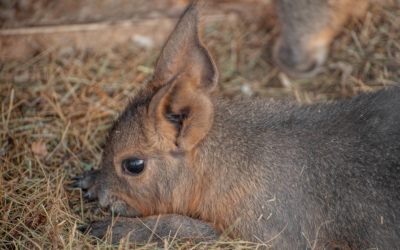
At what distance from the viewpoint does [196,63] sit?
143 inches

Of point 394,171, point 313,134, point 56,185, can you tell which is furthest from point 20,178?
point 394,171

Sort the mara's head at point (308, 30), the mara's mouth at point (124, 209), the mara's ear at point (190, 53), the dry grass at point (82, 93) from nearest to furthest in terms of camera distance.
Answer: the mara's ear at point (190, 53), the mara's mouth at point (124, 209), the dry grass at point (82, 93), the mara's head at point (308, 30)

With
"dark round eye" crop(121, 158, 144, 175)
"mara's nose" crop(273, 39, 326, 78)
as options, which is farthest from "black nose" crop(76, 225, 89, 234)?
"mara's nose" crop(273, 39, 326, 78)

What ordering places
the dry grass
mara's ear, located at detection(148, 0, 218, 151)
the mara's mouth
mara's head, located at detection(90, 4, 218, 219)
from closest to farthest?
mara's ear, located at detection(148, 0, 218, 151), mara's head, located at detection(90, 4, 218, 219), the mara's mouth, the dry grass

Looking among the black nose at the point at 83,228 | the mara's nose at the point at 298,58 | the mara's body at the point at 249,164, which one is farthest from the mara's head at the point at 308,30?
the black nose at the point at 83,228

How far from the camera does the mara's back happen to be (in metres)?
3.43

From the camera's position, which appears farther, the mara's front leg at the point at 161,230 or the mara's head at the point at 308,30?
the mara's head at the point at 308,30

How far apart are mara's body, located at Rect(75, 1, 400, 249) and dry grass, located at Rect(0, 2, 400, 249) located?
24cm

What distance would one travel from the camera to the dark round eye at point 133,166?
11.9 ft

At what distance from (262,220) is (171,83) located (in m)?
0.89

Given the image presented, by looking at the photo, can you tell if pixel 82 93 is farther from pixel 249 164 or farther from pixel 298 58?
pixel 249 164

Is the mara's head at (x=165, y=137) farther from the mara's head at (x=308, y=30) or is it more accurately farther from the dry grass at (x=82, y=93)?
the mara's head at (x=308, y=30)

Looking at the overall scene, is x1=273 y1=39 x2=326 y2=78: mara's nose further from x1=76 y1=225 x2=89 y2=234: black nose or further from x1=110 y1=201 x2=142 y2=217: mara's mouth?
x1=76 y1=225 x2=89 y2=234: black nose

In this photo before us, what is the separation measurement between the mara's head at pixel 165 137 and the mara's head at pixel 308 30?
6.42 feet
